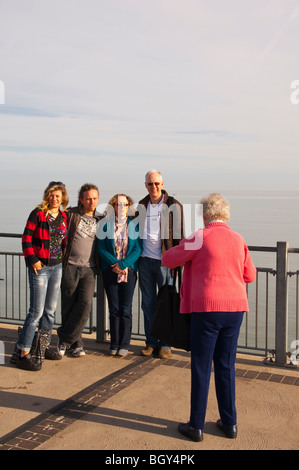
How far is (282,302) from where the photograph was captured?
6160 millimetres

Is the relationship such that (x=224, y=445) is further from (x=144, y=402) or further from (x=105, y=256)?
(x=105, y=256)

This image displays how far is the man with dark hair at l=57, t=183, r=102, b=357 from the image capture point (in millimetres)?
6102

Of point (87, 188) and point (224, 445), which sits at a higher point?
point (87, 188)

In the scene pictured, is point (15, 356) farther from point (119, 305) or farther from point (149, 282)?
point (149, 282)

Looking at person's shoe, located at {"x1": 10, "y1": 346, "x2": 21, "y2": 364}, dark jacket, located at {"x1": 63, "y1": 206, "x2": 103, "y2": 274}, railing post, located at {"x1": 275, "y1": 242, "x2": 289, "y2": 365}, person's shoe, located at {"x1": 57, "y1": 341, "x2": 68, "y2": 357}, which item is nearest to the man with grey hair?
dark jacket, located at {"x1": 63, "y1": 206, "x2": 103, "y2": 274}

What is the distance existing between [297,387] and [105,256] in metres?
2.52

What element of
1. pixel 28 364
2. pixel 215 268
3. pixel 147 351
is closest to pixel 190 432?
pixel 215 268

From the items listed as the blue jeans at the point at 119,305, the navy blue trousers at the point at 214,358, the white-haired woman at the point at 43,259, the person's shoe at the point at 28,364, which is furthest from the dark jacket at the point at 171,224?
the navy blue trousers at the point at 214,358

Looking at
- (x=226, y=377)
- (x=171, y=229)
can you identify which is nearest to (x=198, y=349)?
(x=226, y=377)

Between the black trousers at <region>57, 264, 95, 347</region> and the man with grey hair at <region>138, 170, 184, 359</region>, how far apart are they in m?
0.64

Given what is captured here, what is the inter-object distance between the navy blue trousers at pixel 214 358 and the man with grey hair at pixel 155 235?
2.10m

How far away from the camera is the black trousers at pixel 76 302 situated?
6219 millimetres

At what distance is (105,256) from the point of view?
243 inches

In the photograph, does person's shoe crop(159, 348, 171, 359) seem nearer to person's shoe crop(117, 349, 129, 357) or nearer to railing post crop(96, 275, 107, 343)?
person's shoe crop(117, 349, 129, 357)
